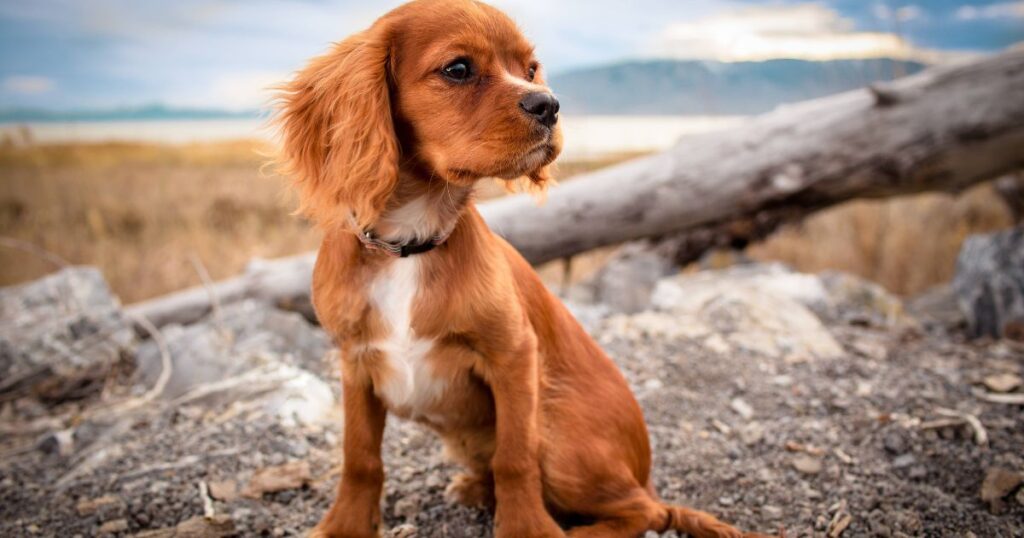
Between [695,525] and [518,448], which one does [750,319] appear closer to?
[695,525]

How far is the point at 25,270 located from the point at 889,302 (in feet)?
26.2

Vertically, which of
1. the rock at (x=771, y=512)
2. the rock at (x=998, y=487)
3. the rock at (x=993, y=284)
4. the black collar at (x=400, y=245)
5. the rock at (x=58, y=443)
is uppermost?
the black collar at (x=400, y=245)

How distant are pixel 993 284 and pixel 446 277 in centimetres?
412

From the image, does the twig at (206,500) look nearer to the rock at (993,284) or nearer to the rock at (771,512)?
the rock at (771,512)

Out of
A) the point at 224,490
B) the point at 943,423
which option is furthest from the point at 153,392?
the point at 943,423

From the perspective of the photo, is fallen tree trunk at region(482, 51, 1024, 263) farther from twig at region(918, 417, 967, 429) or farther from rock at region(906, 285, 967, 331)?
twig at region(918, 417, 967, 429)

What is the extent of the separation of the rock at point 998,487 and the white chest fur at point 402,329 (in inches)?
83.7

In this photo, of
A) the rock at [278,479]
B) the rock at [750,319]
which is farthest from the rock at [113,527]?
the rock at [750,319]

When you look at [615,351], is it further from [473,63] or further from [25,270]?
[25,270]

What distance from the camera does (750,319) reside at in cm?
449

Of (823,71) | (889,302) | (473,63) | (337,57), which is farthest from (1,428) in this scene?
(823,71)

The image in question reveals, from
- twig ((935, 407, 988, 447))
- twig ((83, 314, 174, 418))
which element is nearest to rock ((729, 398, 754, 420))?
twig ((935, 407, 988, 447))

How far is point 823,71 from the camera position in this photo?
674cm

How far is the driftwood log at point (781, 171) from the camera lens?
507 cm
